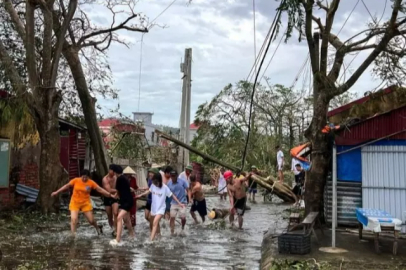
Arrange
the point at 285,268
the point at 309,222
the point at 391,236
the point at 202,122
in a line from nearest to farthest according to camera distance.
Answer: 1. the point at 285,268
2. the point at 309,222
3. the point at 391,236
4. the point at 202,122

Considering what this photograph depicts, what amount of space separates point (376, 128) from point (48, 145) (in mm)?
9792

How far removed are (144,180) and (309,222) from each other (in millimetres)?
15046

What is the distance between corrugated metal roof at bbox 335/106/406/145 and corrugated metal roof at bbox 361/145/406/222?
0.27 metres

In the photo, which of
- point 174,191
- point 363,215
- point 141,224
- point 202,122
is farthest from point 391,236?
point 202,122

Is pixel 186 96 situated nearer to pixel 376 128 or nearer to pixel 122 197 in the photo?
pixel 122 197

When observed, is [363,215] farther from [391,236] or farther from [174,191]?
[174,191]

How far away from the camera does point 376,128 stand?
11469mm

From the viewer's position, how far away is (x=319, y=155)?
11703 mm

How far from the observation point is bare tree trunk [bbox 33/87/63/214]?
1555 centimetres

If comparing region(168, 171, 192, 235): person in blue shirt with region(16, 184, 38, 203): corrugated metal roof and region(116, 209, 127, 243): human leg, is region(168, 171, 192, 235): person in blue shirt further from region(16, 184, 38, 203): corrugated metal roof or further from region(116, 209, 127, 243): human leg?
region(16, 184, 38, 203): corrugated metal roof

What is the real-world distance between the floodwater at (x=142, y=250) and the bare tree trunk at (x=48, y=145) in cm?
206

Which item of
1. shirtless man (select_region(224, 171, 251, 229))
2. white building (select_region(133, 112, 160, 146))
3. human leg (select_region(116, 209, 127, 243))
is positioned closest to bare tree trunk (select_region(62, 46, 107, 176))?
shirtless man (select_region(224, 171, 251, 229))

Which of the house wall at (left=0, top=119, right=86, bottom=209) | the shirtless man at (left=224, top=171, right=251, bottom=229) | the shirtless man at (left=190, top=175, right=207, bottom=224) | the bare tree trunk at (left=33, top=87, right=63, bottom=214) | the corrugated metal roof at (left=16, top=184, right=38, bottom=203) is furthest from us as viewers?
the corrugated metal roof at (left=16, top=184, right=38, bottom=203)

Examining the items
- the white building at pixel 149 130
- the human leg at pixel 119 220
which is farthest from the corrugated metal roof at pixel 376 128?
the white building at pixel 149 130
